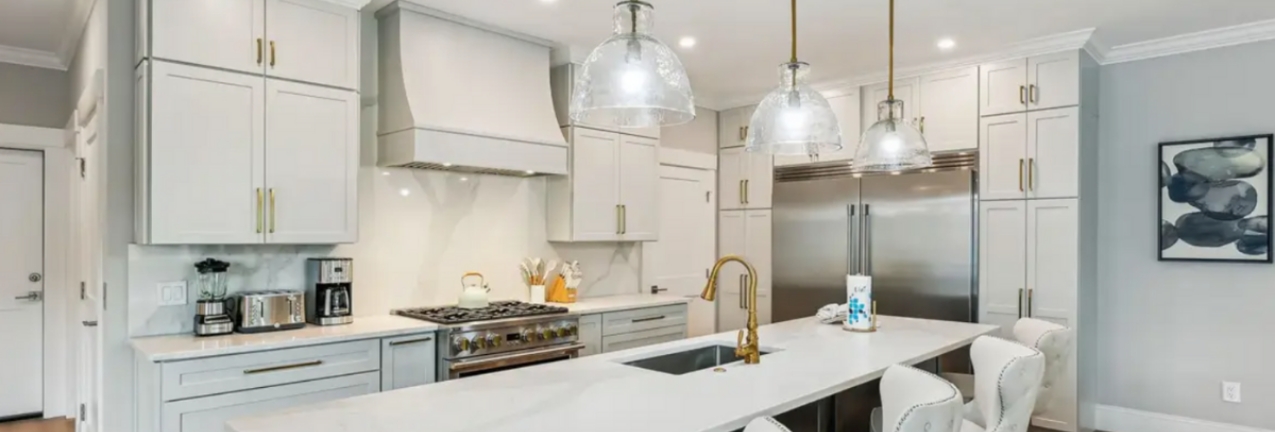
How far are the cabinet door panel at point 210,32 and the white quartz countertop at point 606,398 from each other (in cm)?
186

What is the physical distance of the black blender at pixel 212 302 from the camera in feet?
9.98

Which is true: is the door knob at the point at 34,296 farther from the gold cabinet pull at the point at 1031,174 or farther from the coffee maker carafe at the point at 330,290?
the gold cabinet pull at the point at 1031,174

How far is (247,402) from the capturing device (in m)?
2.82

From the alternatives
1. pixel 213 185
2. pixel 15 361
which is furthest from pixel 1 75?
pixel 213 185

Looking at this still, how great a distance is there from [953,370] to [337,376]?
347cm

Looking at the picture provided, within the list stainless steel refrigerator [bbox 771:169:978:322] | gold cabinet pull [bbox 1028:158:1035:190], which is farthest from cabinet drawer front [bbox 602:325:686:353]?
gold cabinet pull [bbox 1028:158:1035:190]

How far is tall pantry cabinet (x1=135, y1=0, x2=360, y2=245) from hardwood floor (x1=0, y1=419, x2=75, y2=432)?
2467 mm

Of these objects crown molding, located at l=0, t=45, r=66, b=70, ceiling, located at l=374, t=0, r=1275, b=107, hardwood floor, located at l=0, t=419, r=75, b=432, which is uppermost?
ceiling, located at l=374, t=0, r=1275, b=107

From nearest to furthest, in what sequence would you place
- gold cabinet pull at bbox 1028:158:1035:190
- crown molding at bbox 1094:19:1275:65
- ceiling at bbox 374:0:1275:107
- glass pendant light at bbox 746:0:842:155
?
glass pendant light at bbox 746:0:842:155 → ceiling at bbox 374:0:1275:107 → crown molding at bbox 1094:19:1275:65 → gold cabinet pull at bbox 1028:158:1035:190

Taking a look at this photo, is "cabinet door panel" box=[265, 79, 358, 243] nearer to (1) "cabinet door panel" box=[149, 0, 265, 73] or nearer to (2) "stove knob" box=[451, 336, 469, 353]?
(1) "cabinet door panel" box=[149, 0, 265, 73]

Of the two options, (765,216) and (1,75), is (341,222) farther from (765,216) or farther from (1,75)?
(765,216)

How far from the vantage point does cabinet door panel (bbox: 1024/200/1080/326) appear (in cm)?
412

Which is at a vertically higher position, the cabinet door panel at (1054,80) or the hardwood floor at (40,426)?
the cabinet door panel at (1054,80)

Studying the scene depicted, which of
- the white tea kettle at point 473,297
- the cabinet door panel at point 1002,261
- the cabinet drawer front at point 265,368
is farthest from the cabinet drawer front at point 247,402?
the cabinet door panel at point 1002,261
